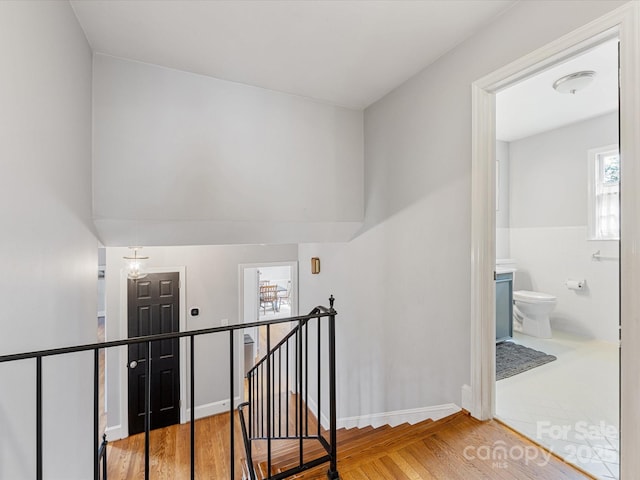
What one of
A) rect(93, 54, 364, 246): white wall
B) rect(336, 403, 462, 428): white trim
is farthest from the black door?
rect(336, 403, 462, 428): white trim

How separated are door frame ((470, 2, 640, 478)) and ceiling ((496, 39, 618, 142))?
712 millimetres

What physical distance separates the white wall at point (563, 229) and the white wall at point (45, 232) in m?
4.95

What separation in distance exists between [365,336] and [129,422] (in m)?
3.43

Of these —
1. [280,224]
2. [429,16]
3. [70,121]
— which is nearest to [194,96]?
[70,121]

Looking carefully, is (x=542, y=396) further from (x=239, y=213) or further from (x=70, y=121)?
(x=70, y=121)

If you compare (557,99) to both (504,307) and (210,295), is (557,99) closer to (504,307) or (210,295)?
(504,307)

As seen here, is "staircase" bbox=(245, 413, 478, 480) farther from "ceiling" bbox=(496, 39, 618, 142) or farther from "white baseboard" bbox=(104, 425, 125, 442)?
"white baseboard" bbox=(104, 425, 125, 442)

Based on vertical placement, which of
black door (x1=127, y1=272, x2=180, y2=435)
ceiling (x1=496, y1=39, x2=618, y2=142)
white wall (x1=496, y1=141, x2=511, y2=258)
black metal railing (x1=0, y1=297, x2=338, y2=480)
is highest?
ceiling (x1=496, y1=39, x2=618, y2=142)

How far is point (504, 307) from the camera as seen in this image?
3.78 m

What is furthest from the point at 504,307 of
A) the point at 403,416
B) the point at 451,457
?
the point at 451,457

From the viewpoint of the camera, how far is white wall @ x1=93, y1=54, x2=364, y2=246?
7.54 ft

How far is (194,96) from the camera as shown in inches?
99.0

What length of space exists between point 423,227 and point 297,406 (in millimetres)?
2509

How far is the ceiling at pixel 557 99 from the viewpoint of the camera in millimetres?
A: 2428
